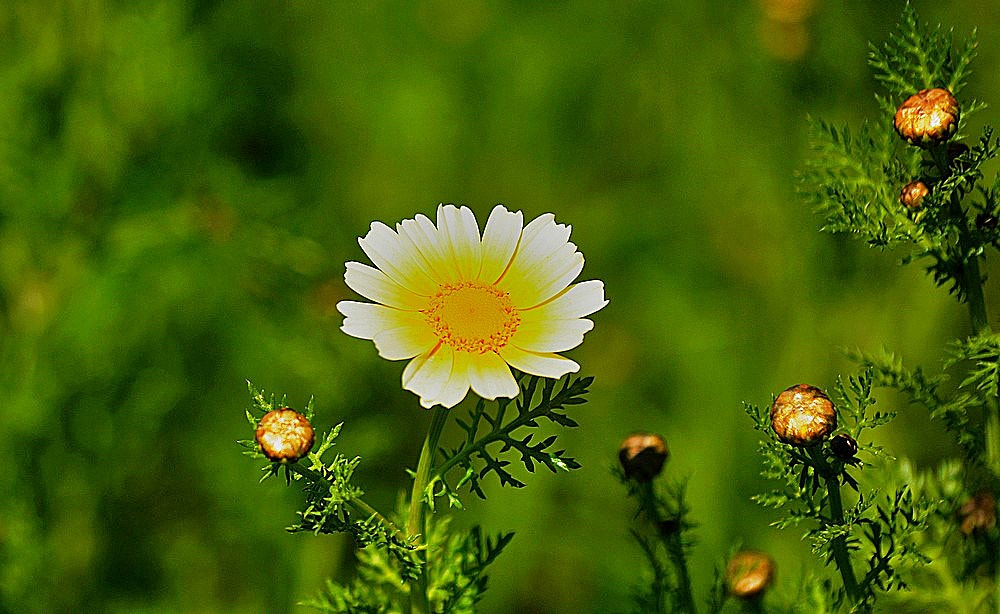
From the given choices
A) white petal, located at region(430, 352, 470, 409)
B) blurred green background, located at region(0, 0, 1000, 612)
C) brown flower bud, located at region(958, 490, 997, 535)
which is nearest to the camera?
white petal, located at region(430, 352, 470, 409)

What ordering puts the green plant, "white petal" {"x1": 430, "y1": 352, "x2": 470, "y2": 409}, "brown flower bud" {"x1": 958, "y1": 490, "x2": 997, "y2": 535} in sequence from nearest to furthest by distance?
"white petal" {"x1": 430, "y1": 352, "x2": 470, "y2": 409}, the green plant, "brown flower bud" {"x1": 958, "y1": 490, "x2": 997, "y2": 535}

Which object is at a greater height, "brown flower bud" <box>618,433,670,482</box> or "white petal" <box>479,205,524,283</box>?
"white petal" <box>479,205,524,283</box>

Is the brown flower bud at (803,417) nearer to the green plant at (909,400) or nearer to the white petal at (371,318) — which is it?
the green plant at (909,400)

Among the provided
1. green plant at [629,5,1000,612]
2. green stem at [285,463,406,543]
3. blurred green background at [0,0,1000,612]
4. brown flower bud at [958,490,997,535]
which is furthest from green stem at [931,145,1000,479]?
blurred green background at [0,0,1000,612]

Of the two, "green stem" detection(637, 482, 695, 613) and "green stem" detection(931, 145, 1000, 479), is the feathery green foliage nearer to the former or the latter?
"green stem" detection(637, 482, 695, 613)

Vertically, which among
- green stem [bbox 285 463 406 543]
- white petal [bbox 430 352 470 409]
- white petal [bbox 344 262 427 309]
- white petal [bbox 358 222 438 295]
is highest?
white petal [bbox 358 222 438 295]

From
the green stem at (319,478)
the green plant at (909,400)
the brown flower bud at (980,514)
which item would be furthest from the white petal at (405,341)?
the brown flower bud at (980,514)

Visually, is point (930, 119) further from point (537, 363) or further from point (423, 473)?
point (423, 473)

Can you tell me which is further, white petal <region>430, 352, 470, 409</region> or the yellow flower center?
the yellow flower center
